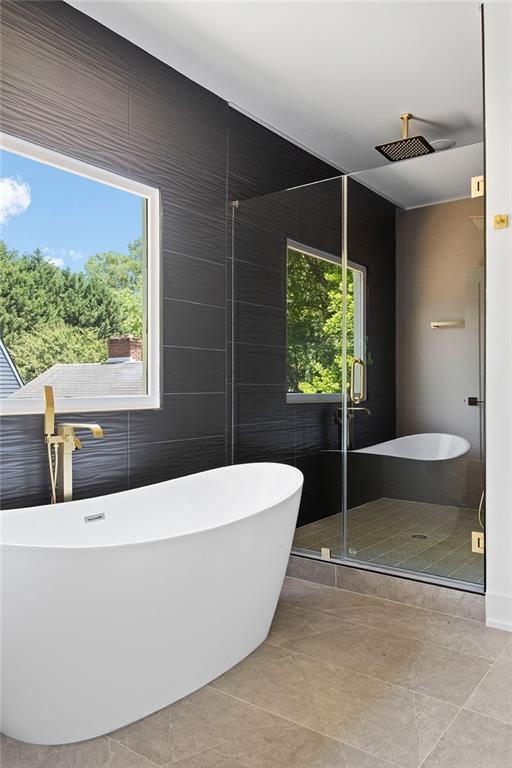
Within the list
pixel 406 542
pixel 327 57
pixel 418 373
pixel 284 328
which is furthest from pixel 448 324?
pixel 327 57

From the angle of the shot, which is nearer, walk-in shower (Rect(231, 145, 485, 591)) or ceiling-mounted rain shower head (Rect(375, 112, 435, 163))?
walk-in shower (Rect(231, 145, 485, 591))

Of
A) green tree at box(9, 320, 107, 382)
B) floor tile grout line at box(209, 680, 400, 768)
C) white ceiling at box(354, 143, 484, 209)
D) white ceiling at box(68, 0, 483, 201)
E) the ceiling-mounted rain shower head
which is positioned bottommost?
floor tile grout line at box(209, 680, 400, 768)

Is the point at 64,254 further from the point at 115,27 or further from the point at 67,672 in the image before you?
the point at 67,672

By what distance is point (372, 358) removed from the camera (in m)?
2.93

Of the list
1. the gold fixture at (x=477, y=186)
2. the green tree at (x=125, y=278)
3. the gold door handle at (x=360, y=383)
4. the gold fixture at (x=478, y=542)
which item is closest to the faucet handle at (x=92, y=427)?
the green tree at (x=125, y=278)

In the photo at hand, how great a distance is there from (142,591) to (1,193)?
1.72m

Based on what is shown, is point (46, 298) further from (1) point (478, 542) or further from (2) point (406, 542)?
(1) point (478, 542)

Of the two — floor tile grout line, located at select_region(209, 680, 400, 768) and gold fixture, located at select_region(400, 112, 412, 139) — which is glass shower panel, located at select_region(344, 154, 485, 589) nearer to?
gold fixture, located at select_region(400, 112, 412, 139)

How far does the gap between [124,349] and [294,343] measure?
3.23ft

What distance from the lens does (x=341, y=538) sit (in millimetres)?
3049

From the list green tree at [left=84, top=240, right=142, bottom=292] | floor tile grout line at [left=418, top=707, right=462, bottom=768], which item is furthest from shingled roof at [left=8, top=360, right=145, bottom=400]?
floor tile grout line at [left=418, top=707, right=462, bottom=768]

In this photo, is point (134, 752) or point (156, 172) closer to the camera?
point (134, 752)

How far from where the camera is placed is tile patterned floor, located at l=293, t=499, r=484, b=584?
8.75ft

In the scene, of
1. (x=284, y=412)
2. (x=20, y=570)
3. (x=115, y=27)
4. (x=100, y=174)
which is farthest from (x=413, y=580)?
(x=115, y=27)
